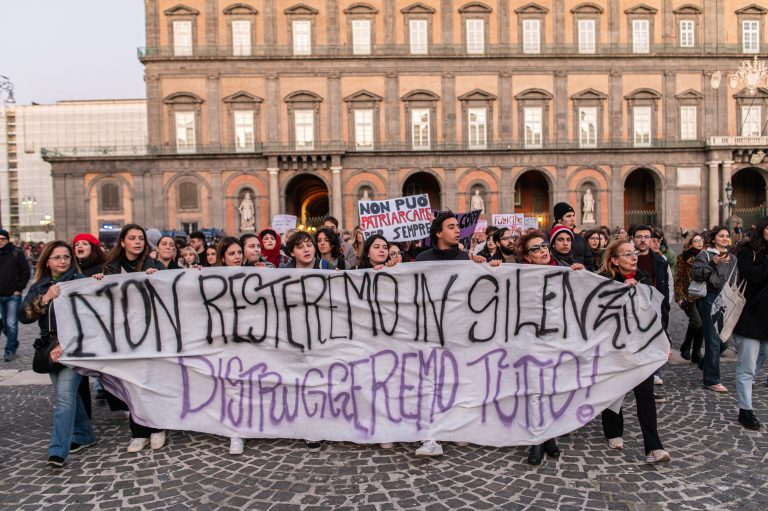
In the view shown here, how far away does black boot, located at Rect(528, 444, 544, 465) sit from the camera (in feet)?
13.3

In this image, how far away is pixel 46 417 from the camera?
538 centimetres

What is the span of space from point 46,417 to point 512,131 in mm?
31230

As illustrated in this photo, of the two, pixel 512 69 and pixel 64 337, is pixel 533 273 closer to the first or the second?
pixel 64 337

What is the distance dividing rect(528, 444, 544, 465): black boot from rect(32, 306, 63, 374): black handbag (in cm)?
404

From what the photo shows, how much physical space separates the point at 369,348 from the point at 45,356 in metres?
2.75

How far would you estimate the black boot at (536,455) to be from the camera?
160 inches

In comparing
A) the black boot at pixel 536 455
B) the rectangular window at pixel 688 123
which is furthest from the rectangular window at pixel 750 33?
the black boot at pixel 536 455

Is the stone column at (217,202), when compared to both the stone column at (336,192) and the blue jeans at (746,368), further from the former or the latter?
the blue jeans at (746,368)

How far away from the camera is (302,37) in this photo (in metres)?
31.9

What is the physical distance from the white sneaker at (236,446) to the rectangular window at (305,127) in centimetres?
2900

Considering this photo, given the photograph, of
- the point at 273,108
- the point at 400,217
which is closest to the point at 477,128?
the point at 273,108

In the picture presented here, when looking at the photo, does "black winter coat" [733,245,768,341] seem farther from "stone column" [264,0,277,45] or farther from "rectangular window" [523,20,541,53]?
"stone column" [264,0,277,45]

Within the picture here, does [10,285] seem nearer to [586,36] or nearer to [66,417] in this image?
[66,417]

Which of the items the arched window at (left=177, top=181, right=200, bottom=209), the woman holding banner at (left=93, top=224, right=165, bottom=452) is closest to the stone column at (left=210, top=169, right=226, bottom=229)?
the arched window at (left=177, top=181, right=200, bottom=209)
